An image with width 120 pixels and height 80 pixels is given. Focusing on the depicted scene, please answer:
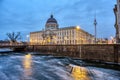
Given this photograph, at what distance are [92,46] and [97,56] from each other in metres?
3.56

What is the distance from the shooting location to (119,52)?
37625 millimetres

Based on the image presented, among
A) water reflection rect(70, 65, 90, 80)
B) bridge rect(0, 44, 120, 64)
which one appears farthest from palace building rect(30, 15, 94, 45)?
water reflection rect(70, 65, 90, 80)

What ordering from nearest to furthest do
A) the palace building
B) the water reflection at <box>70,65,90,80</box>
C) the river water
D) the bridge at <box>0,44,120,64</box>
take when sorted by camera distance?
the water reflection at <box>70,65,90,80</box> < the river water < the bridge at <box>0,44,120,64</box> < the palace building

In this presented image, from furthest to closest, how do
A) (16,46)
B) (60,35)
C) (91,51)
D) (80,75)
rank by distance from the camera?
1. (60,35)
2. (16,46)
3. (91,51)
4. (80,75)

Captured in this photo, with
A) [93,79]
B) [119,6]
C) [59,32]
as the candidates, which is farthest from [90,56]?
[59,32]

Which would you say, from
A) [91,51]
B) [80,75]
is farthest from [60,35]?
[80,75]

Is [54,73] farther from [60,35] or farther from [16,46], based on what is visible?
[60,35]

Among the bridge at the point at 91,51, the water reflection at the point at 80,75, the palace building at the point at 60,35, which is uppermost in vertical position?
the palace building at the point at 60,35

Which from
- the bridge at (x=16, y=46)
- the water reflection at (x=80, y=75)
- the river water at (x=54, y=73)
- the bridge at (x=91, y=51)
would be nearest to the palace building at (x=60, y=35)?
the bridge at (x=16, y=46)

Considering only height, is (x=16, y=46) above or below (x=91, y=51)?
above

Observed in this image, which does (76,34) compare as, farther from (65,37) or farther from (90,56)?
(90,56)

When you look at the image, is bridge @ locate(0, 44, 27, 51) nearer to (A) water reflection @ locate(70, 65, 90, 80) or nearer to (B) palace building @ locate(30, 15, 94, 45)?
(B) palace building @ locate(30, 15, 94, 45)

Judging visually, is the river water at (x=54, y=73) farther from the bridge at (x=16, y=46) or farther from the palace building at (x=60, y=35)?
the palace building at (x=60, y=35)

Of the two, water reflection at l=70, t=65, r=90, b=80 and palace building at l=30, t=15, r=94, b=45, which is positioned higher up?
palace building at l=30, t=15, r=94, b=45
